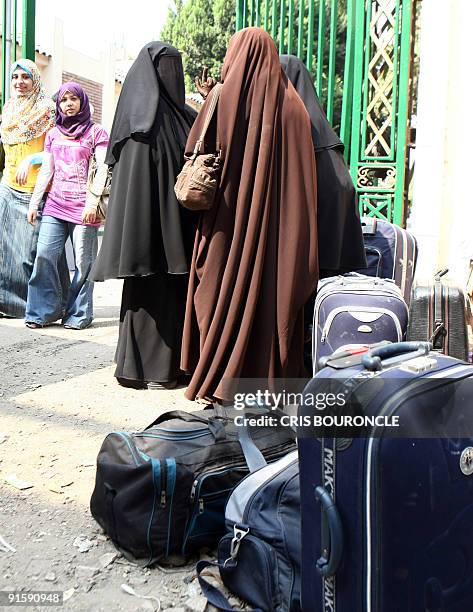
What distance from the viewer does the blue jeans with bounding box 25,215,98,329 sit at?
17.7 feet

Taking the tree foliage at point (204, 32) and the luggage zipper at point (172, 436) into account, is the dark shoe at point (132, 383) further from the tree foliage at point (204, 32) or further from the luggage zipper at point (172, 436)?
the tree foliage at point (204, 32)

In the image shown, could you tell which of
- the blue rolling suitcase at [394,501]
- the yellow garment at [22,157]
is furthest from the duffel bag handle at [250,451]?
the yellow garment at [22,157]

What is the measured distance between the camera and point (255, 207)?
10.2ft

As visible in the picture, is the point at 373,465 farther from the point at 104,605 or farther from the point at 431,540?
the point at 104,605

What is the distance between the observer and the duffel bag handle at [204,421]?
229 cm

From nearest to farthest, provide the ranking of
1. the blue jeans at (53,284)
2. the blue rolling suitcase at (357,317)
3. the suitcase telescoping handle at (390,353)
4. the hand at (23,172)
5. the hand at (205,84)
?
the suitcase telescoping handle at (390,353) → the blue rolling suitcase at (357,317) → the hand at (205,84) → the blue jeans at (53,284) → the hand at (23,172)

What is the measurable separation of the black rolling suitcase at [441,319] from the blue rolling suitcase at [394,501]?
1363mm

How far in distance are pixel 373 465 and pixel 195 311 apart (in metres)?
1.94

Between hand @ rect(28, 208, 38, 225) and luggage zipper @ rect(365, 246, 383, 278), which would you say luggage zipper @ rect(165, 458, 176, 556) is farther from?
hand @ rect(28, 208, 38, 225)

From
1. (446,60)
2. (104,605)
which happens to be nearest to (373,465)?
(104,605)

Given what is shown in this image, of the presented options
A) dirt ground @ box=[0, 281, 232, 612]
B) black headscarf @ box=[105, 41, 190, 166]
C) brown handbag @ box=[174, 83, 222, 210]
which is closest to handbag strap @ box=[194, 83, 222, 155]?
brown handbag @ box=[174, 83, 222, 210]

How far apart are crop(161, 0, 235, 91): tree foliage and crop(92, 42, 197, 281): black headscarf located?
2071cm

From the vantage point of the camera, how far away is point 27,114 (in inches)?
223

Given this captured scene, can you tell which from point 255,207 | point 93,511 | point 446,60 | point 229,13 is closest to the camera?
point 93,511
